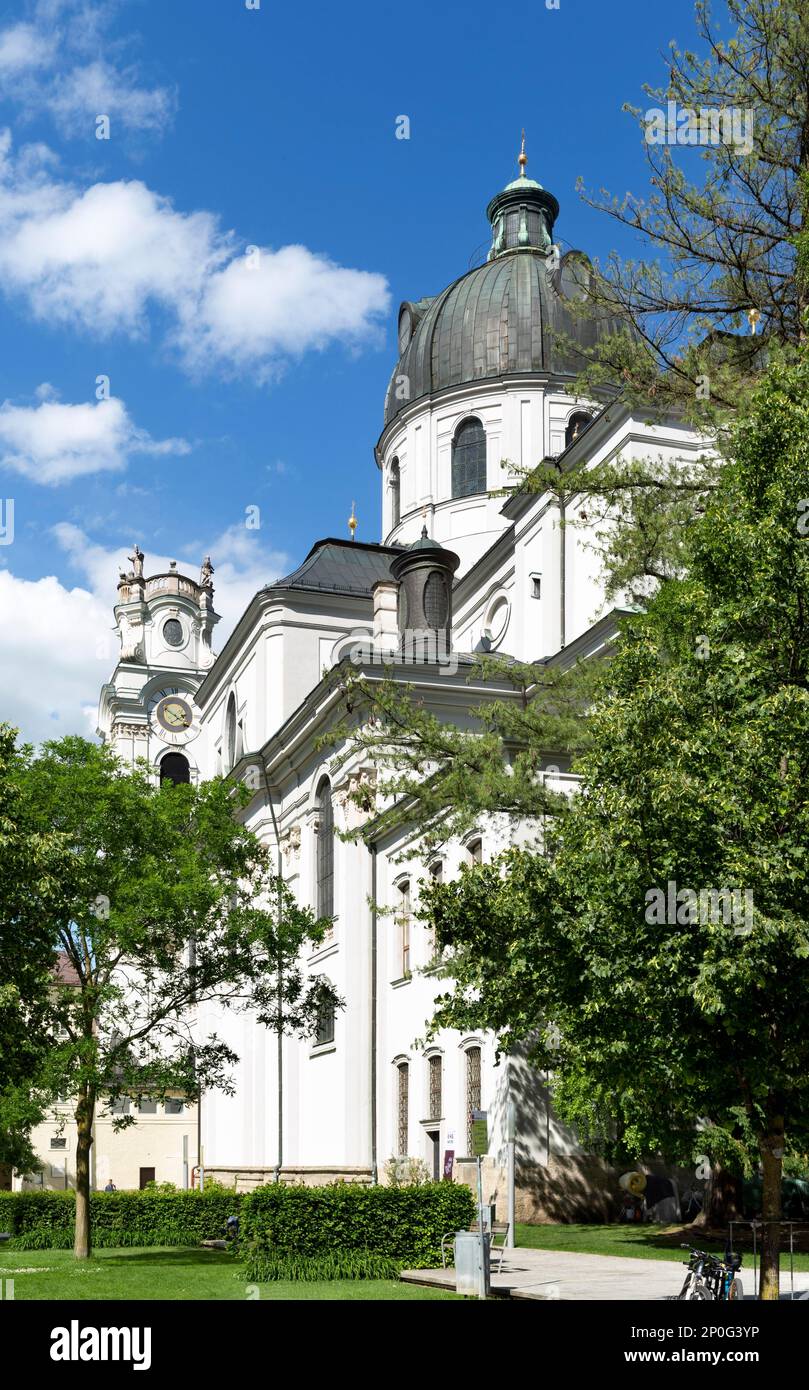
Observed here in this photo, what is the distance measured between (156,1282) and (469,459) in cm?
3647

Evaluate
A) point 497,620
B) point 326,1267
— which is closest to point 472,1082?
→ point 326,1267

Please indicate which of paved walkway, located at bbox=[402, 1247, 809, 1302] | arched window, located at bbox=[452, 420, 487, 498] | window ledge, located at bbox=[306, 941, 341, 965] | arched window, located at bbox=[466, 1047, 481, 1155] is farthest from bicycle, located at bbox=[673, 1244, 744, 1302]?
arched window, located at bbox=[452, 420, 487, 498]

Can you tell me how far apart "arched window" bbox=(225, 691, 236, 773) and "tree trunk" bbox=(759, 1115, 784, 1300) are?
4351 centimetres

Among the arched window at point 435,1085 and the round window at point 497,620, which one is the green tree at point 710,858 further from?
the round window at point 497,620

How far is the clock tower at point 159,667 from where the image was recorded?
7525 centimetres

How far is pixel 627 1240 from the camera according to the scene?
25531mm

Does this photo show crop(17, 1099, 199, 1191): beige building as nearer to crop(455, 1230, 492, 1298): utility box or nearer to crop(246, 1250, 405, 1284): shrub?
crop(246, 1250, 405, 1284): shrub

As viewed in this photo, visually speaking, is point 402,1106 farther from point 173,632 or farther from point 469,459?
point 173,632

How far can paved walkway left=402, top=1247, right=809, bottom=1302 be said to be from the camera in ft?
55.1
